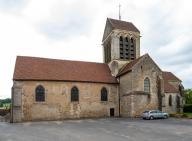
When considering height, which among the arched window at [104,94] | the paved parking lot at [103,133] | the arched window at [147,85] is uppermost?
the arched window at [147,85]

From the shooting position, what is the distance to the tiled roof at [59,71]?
35672 millimetres

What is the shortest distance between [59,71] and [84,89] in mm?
4694

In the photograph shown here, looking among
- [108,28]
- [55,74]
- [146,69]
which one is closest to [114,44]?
[108,28]

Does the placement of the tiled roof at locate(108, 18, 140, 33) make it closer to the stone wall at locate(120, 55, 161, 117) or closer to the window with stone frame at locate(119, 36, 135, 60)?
the window with stone frame at locate(119, 36, 135, 60)

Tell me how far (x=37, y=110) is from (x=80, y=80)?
25.3 ft

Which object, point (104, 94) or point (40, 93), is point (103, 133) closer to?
point (40, 93)

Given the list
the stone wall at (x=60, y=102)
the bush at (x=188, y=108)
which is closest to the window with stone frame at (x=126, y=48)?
the stone wall at (x=60, y=102)

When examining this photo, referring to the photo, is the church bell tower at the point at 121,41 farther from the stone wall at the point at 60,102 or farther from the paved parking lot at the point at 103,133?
the paved parking lot at the point at 103,133

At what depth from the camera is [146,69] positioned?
37.9m

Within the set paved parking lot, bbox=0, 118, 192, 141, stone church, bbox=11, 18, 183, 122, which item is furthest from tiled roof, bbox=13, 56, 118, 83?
paved parking lot, bbox=0, 118, 192, 141

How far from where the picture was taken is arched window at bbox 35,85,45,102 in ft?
115

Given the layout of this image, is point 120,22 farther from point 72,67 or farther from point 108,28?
point 72,67

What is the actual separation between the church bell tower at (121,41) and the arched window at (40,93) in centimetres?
1387

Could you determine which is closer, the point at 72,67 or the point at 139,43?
the point at 72,67
